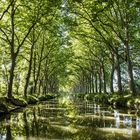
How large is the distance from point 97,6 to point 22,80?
55418mm

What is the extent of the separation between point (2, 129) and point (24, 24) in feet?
67.8

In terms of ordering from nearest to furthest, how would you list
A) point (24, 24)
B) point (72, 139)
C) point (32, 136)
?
1. point (72, 139)
2. point (32, 136)
3. point (24, 24)

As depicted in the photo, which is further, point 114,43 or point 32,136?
point 114,43

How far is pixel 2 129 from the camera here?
13.5 metres

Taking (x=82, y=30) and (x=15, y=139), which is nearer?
(x=15, y=139)

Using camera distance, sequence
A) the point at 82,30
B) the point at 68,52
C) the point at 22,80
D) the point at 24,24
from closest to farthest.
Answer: the point at 24,24, the point at 82,30, the point at 68,52, the point at 22,80

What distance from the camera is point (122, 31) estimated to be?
3291 cm

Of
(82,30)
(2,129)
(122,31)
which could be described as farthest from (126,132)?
(82,30)

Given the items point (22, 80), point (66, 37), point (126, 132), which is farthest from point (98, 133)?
point (22, 80)

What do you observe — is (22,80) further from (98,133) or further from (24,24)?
(98,133)

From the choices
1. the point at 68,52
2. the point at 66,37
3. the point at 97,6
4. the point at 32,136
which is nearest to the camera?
the point at 32,136

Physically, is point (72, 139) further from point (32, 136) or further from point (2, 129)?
point (2, 129)

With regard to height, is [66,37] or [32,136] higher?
[66,37]

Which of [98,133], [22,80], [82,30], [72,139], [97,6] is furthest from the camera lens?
[22,80]
